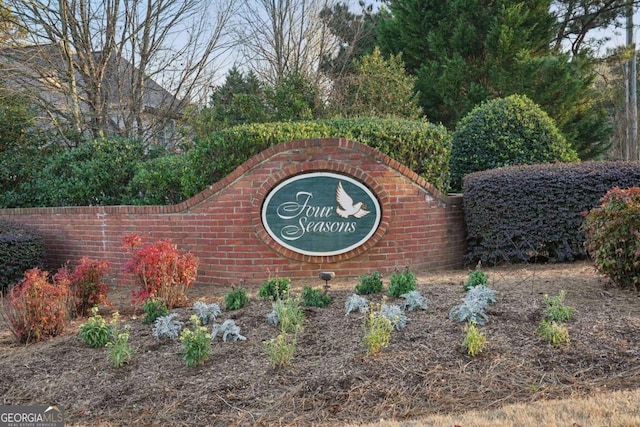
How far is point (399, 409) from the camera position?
3342 millimetres

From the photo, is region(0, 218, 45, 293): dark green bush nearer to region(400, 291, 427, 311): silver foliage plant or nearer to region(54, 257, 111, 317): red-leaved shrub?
region(54, 257, 111, 317): red-leaved shrub

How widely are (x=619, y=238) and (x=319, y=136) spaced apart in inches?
153

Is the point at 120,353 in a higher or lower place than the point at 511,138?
lower

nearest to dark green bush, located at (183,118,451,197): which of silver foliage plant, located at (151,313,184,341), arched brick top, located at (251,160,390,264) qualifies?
arched brick top, located at (251,160,390,264)

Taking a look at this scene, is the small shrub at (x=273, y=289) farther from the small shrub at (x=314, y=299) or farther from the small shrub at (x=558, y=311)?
the small shrub at (x=558, y=311)

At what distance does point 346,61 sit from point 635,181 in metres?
12.9

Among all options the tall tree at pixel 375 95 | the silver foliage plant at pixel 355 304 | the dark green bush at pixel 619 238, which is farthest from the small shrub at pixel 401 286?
the tall tree at pixel 375 95

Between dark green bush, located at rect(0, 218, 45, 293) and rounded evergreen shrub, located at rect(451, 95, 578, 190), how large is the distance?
23.1ft

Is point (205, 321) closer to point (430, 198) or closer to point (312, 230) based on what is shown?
point (312, 230)

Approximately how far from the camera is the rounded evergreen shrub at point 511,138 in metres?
9.19

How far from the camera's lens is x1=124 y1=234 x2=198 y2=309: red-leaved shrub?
5.88 meters

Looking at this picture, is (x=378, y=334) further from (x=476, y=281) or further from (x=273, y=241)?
(x=273, y=241)

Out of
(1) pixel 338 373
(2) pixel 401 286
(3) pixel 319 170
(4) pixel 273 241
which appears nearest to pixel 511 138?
(3) pixel 319 170

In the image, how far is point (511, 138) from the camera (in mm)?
9227
